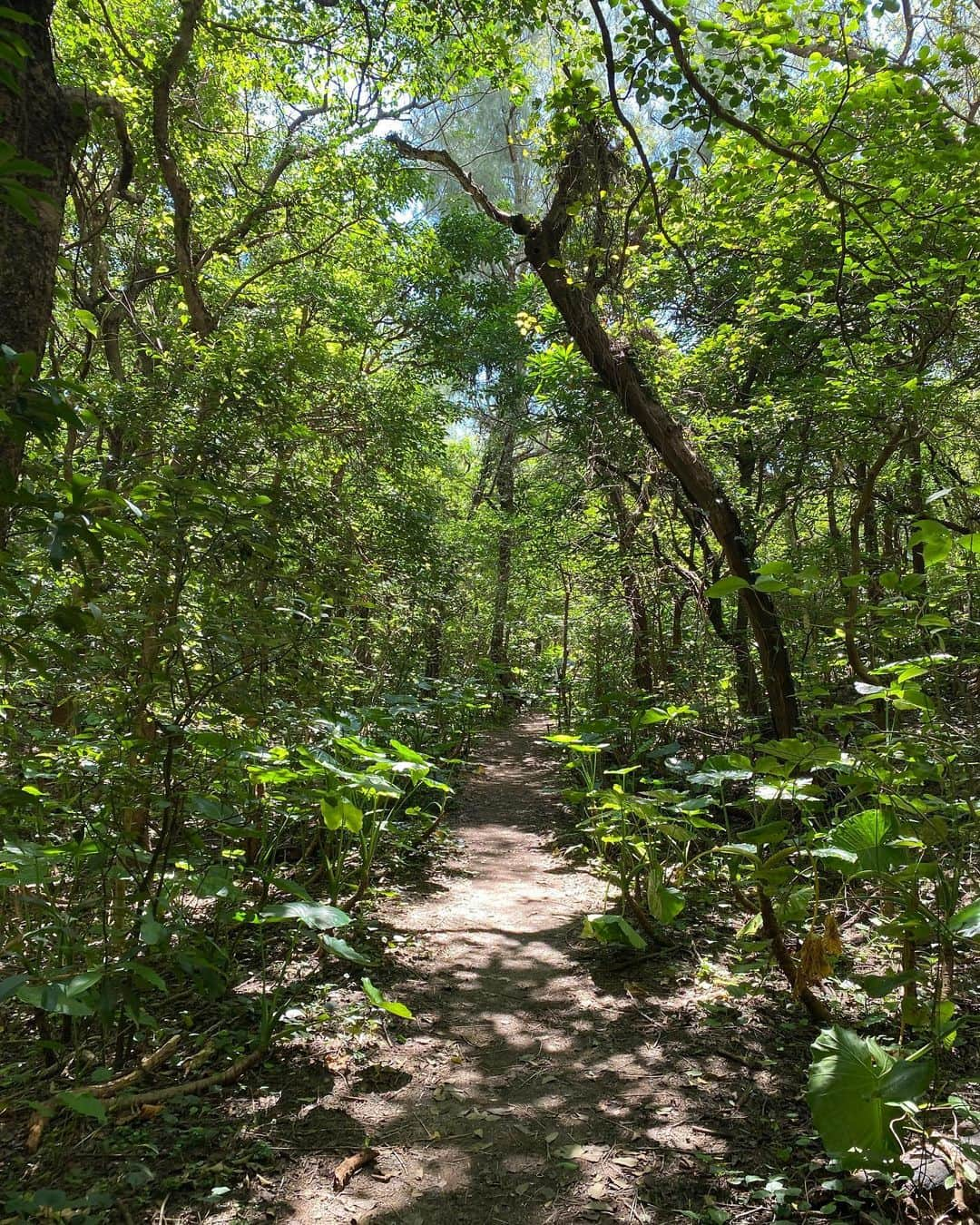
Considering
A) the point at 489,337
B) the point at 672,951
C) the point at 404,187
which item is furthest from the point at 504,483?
the point at 672,951

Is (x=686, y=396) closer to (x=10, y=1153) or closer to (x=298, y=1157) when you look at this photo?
(x=298, y=1157)

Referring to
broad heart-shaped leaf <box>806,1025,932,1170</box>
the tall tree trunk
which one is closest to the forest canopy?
broad heart-shaped leaf <box>806,1025,932,1170</box>

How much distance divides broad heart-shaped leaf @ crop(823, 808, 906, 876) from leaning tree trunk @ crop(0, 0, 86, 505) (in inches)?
102

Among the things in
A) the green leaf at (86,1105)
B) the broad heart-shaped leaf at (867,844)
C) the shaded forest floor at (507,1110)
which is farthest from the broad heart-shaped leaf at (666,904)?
the green leaf at (86,1105)

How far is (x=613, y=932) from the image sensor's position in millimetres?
3320

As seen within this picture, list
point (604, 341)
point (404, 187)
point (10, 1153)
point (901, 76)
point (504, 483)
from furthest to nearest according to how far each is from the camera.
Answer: point (504, 483) < point (404, 187) < point (604, 341) < point (901, 76) < point (10, 1153)

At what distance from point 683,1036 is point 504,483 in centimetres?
1346

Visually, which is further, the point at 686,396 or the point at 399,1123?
the point at 686,396

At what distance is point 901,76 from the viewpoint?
3.86 meters

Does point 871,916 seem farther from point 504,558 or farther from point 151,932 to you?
point 504,558

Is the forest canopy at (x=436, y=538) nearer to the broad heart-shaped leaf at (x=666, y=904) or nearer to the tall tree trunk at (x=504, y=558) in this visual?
the broad heart-shaped leaf at (x=666, y=904)

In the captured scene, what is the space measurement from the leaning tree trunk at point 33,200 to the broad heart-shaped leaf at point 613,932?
287 centimetres

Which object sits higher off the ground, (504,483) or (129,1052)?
(504,483)

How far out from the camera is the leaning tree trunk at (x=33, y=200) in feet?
6.14
